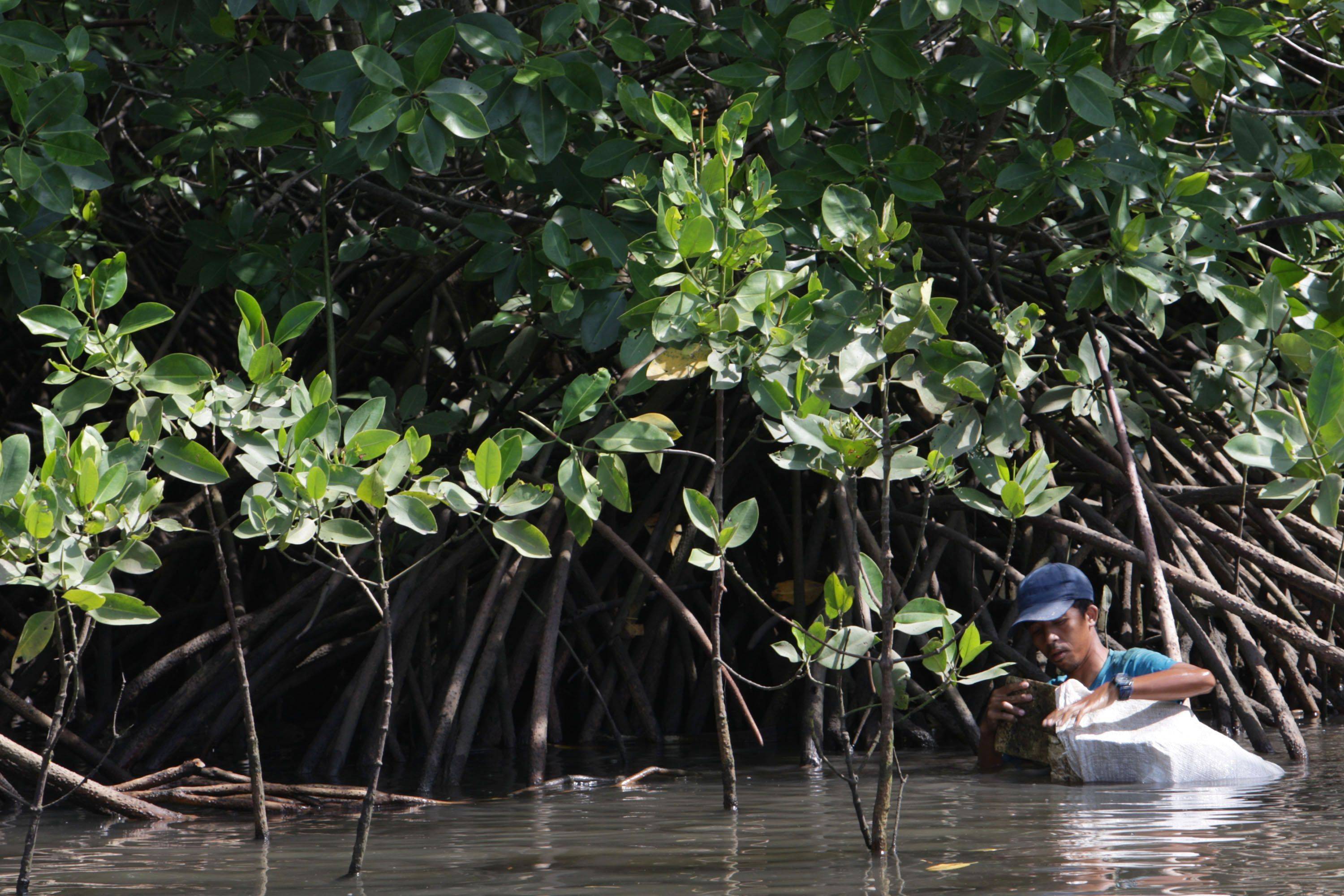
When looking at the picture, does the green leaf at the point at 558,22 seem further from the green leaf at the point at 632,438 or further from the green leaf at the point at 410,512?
the green leaf at the point at 410,512

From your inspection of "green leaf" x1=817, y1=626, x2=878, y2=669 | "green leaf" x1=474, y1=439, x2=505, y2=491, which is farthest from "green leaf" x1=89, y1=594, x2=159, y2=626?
"green leaf" x1=817, y1=626, x2=878, y2=669

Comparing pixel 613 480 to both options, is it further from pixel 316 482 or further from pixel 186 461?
pixel 186 461

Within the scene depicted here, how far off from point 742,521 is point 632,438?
0.83 feet

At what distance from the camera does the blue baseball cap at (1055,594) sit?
3.36 metres

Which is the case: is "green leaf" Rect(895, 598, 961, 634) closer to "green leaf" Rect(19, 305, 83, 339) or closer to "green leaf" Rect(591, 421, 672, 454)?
"green leaf" Rect(591, 421, 672, 454)

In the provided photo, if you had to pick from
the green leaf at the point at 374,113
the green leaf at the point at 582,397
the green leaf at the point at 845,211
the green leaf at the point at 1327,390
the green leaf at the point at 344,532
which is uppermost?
the green leaf at the point at 374,113

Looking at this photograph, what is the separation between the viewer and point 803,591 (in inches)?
167

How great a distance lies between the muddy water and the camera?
219 centimetres

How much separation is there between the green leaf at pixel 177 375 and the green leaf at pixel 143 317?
64 mm

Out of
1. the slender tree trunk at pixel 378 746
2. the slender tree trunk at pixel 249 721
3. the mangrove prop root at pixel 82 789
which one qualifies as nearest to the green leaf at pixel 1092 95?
the slender tree trunk at pixel 378 746

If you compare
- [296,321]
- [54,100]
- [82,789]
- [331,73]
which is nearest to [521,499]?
[296,321]

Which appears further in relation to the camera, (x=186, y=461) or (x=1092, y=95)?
(x=1092, y=95)

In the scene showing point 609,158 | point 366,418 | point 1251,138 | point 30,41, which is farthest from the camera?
point 1251,138

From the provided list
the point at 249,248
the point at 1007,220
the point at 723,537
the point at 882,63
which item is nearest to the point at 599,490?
the point at 723,537
